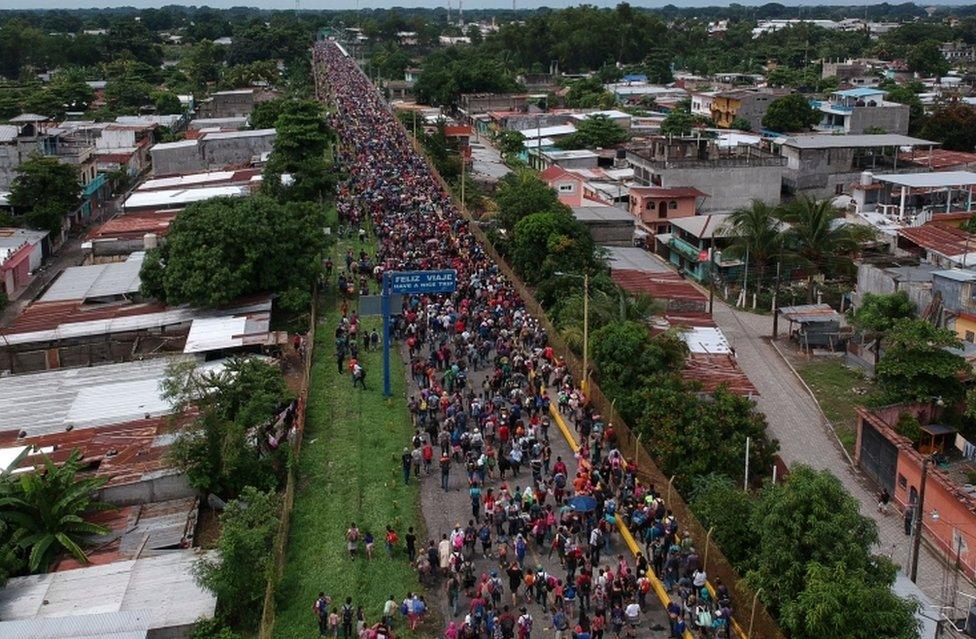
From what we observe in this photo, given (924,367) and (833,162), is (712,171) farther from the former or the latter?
(924,367)

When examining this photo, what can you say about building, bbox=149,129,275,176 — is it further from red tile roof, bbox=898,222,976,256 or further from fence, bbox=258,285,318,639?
red tile roof, bbox=898,222,976,256

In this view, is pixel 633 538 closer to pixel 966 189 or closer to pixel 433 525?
pixel 433 525

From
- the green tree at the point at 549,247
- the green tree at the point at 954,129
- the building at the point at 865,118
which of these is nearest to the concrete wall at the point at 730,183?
the green tree at the point at 549,247

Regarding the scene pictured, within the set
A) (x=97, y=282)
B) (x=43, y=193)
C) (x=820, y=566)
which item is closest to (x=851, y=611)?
(x=820, y=566)

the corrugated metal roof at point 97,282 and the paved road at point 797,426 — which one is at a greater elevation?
the corrugated metal roof at point 97,282

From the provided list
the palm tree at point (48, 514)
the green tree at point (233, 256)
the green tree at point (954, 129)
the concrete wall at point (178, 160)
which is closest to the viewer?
the palm tree at point (48, 514)

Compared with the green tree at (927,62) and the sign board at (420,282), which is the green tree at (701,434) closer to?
the sign board at (420,282)

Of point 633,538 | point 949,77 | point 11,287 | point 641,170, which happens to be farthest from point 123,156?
point 949,77
